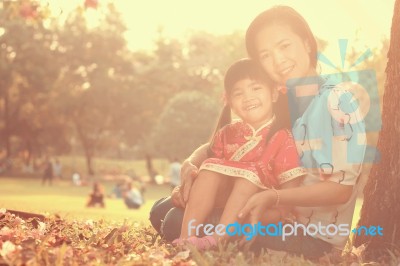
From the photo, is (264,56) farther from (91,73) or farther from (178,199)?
(91,73)

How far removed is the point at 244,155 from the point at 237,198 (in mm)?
364

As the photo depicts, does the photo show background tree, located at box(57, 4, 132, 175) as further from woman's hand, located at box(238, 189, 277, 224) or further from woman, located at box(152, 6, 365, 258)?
woman's hand, located at box(238, 189, 277, 224)


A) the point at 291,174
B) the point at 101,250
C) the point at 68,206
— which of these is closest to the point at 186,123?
the point at 68,206

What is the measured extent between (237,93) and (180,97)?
2521 centimetres

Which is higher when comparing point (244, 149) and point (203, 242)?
point (244, 149)

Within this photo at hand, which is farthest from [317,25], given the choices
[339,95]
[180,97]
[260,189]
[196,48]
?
[180,97]

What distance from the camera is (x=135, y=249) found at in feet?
15.5

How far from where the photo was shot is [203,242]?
188 inches

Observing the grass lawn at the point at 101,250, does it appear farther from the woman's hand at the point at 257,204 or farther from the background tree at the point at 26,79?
the background tree at the point at 26,79

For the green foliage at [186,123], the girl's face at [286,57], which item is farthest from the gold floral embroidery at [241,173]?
the green foliage at [186,123]

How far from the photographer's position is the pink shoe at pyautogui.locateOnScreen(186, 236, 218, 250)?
15.6 ft

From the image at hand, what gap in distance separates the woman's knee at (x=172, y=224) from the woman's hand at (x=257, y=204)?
591 mm

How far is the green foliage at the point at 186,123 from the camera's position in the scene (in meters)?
27.4

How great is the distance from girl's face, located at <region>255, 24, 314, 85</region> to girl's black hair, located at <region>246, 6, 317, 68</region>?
32 millimetres
